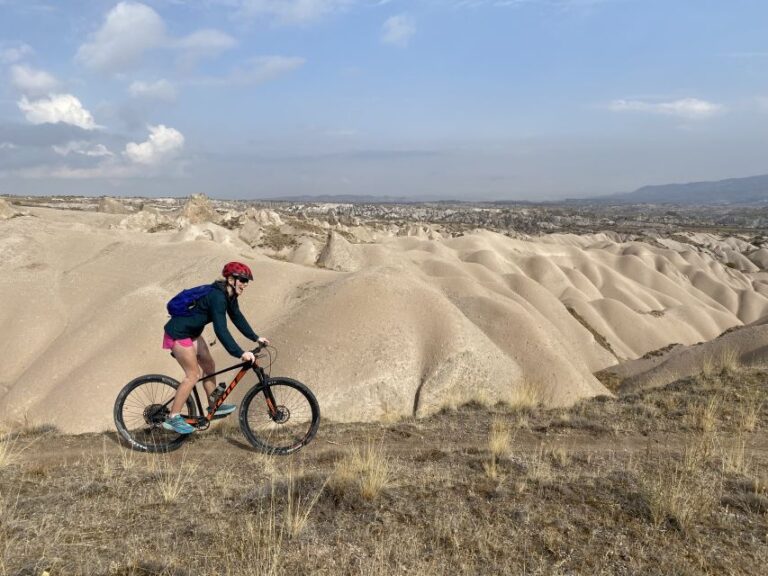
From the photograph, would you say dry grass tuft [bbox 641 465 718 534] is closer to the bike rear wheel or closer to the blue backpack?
the blue backpack

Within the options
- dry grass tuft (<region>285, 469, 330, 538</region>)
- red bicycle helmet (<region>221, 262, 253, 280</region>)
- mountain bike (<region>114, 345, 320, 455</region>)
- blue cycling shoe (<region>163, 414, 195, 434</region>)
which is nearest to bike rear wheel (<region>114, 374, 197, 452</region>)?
mountain bike (<region>114, 345, 320, 455</region>)

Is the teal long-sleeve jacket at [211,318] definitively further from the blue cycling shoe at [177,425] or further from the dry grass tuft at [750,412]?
the dry grass tuft at [750,412]

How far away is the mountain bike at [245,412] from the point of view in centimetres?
687

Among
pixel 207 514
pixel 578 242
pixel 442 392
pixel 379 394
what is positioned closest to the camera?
pixel 207 514

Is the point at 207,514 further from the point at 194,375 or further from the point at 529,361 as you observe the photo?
Answer: the point at 529,361

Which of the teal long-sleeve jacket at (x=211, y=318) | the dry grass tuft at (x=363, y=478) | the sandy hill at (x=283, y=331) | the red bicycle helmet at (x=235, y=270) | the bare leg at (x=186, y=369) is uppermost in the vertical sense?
the red bicycle helmet at (x=235, y=270)

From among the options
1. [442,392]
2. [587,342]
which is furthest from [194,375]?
[587,342]

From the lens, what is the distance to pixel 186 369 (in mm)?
6676

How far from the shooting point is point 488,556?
404 centimetres

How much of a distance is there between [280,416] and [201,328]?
4.77 ft

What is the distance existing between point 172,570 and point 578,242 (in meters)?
103

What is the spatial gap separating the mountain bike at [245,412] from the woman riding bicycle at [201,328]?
0.66 feet

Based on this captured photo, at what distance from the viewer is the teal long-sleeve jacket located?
249 inches

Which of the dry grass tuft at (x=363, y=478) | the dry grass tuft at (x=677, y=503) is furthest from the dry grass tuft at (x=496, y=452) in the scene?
the dry grass tuft at (x=677, y=503)
